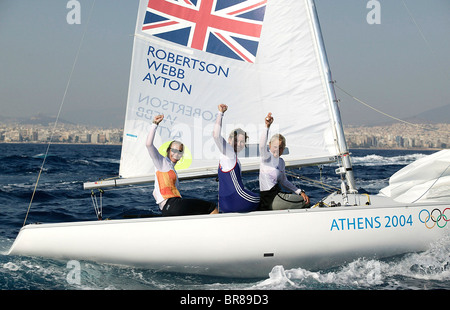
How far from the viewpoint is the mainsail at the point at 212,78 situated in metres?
6.19

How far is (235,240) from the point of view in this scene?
16.2 ft

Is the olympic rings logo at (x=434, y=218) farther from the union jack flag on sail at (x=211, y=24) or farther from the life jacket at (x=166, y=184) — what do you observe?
the union jack flag on sail at (x=211, y=24)

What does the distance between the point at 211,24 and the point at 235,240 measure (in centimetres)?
278

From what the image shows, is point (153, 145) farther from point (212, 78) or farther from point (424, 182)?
point (424, 182)

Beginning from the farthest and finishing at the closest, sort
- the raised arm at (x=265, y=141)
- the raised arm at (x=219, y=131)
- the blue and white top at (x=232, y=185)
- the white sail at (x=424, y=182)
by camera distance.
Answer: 1. the white sail at (x=424, y=182)
2. the blue and white top at (x=232, y=185)
3. the raised arm at (x=265, y=141)
4. the raised arm at (x=219, y=131)

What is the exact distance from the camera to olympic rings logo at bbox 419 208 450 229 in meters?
5.27

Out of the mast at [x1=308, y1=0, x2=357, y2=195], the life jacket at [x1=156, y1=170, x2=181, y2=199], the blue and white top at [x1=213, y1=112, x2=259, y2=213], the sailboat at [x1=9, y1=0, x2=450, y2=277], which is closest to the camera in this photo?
the blue and white top at [x1=213, y1=112, x2=259, y2=213]

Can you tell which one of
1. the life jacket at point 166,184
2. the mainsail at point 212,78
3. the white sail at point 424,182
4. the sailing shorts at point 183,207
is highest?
the mainsail at point 212,78

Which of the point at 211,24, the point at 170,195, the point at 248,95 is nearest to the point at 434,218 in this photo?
the point at 248,95

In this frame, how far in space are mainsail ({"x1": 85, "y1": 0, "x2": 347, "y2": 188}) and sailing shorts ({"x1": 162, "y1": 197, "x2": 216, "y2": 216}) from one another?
102 centimetres

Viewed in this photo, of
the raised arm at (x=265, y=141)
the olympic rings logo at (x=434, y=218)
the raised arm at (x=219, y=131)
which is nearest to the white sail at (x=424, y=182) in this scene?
the olympic rings logo at (x=434, y=218)

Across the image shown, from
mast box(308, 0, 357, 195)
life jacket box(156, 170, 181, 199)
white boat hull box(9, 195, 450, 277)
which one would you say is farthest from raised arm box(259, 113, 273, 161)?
mast box(308, 0, 357, 195)

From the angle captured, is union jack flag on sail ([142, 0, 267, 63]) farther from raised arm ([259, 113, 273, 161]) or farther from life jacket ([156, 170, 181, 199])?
life jacket ([156, 170, 181, 199])

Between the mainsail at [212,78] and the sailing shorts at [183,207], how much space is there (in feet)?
3.35
